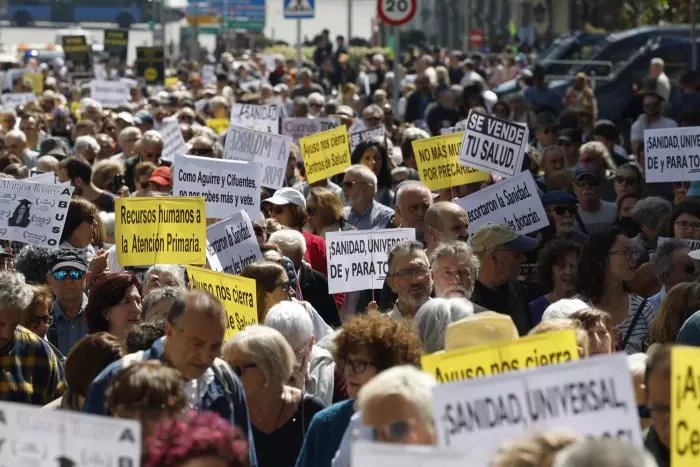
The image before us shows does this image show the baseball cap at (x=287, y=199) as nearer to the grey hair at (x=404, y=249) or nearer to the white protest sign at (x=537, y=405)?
the grey hair at (x=404, y=249)

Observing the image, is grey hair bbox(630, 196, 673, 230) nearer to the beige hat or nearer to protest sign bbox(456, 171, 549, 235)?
protest sign bbox(456, 171, 549, 235)

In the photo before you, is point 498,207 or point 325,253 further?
point 498,207

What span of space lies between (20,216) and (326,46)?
31325 millimetres

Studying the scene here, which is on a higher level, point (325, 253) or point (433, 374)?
point (433, 374)

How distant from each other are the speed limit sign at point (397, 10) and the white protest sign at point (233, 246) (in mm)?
8382

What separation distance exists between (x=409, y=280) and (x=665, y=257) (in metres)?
1.87

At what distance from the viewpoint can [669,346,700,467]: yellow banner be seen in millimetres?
4543

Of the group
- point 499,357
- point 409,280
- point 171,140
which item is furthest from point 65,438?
point 171,140

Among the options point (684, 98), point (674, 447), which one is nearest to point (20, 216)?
point (674, 447)

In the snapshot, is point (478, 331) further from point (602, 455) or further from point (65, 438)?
point (602, 455)

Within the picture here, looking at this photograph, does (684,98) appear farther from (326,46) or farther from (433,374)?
(326,46)

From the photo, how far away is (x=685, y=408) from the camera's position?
15.0 feet

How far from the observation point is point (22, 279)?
288 inches

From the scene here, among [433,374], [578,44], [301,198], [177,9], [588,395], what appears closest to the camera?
[588,395]
